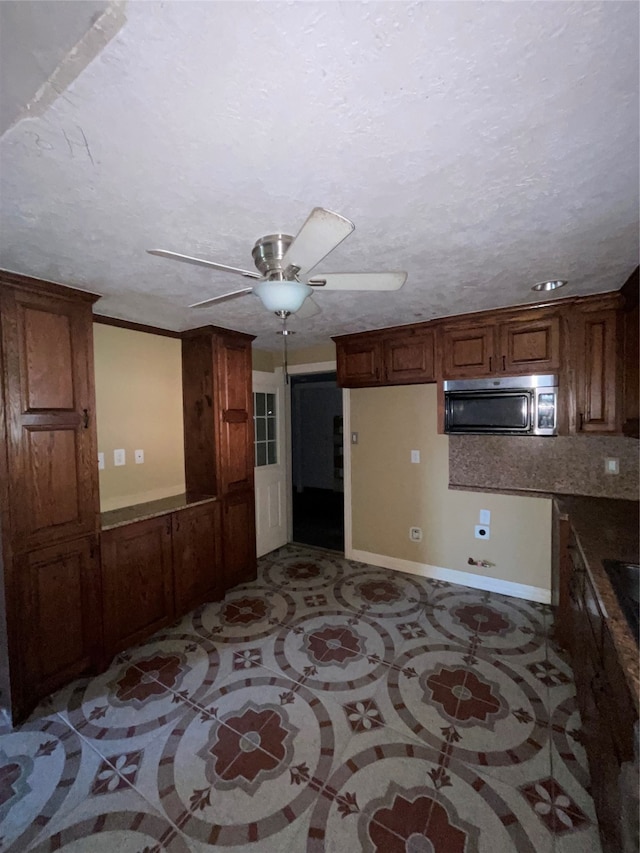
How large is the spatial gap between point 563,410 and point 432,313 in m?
1.20

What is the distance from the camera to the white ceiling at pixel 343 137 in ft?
2.28

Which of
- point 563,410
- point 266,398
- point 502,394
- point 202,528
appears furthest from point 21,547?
point 563,410

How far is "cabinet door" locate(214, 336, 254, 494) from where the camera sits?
10.2 ft

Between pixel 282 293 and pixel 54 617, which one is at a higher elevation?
pixel 282 293

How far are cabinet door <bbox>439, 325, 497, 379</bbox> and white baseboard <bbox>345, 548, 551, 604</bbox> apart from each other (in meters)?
1.82

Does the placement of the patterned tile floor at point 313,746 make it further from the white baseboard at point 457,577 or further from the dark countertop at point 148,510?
the dark countertop at point 148,510

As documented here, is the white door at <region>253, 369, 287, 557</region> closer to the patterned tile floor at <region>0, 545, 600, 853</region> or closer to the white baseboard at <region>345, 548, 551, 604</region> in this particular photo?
the white baseboard at <region>345, 548, 551, 604</region>

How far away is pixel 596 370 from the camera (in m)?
2.49

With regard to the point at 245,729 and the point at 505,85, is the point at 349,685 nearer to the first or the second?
the point at 245,729

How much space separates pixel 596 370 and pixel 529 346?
0.45 metres

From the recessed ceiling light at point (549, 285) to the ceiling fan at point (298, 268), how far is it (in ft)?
4.27

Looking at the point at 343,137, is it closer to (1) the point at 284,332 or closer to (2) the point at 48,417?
(1) the point at 284,332

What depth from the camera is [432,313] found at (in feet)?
9.07

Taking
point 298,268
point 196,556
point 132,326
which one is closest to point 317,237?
point 298,268
